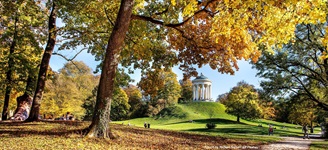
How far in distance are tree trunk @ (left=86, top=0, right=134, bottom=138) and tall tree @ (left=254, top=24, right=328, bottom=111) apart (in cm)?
1482

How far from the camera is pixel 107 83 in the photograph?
26.7 ft

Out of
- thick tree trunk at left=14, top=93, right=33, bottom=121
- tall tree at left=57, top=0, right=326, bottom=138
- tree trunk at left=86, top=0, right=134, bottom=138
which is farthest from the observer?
thick tree trunk at left=14, top=93, right=33, bottom=121

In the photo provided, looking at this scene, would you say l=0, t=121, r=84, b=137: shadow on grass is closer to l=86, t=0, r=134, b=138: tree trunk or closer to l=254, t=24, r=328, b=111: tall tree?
l=86, t=0, r=134, b=138: tree trunk

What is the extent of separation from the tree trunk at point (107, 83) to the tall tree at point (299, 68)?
584 inches

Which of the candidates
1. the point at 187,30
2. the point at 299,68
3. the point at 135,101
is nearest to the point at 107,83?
the point at 187,30

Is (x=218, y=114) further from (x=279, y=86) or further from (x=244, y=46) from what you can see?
(x=244, y=46)

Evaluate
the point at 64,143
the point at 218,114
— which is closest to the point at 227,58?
the point at 64,143

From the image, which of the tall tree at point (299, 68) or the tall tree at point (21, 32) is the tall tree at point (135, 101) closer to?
the tall tree at point (299, 68)

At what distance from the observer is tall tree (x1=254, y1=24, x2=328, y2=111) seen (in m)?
19.0

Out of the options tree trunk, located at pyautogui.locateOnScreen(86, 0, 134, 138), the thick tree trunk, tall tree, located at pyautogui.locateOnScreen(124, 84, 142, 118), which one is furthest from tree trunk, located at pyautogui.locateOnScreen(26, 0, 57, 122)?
tall tree, located at pyautogui.locateOnScreen(124, 84, 142, 118)

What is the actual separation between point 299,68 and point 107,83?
1737 cm

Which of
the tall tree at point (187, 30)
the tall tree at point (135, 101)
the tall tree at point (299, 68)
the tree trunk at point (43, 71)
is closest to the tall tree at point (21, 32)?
the tree trunk at point (43, 71)

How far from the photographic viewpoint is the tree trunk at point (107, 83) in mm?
7945

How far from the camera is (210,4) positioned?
8766 millimetres
